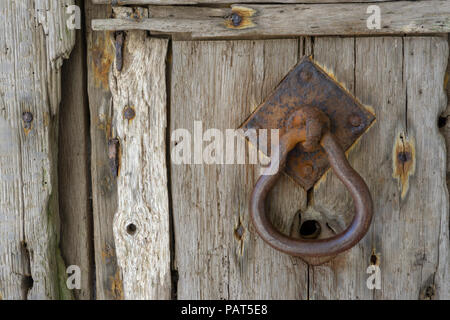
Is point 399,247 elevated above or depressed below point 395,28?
below

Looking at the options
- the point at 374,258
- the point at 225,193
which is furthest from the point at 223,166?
the point at 374,258

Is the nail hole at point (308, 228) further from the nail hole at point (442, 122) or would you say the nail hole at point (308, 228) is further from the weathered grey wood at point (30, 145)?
the weathered grey wood at point (30, 145)

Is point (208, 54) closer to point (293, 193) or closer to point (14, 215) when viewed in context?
point (293, 193)

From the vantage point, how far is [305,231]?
85 cm

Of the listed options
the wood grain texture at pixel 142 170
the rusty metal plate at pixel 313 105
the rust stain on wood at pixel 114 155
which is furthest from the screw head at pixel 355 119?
the rust stain on wood at pixel 114 155

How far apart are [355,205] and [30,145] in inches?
26.2

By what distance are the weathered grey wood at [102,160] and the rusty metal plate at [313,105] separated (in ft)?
1.03

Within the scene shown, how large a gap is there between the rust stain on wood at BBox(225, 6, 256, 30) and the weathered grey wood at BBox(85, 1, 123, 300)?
0.25 metres

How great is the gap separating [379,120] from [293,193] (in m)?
0.24

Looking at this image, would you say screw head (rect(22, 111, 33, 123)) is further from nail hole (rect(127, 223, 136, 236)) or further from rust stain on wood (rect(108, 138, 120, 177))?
nail hole (rect(127, 223, 136, 236))

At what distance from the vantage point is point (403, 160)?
0.78 m

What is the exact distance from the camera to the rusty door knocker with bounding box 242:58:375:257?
2.26 ft

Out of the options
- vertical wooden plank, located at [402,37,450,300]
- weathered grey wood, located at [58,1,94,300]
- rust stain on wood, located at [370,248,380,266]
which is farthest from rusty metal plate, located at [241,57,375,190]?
weathered grey wood, located at [58,1,94,300]

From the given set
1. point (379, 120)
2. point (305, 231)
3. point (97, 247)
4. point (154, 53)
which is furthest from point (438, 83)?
point (97, 247)
